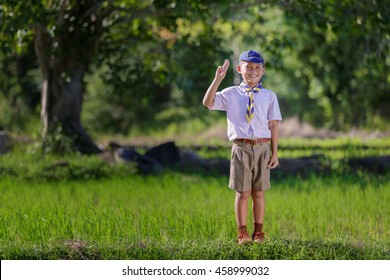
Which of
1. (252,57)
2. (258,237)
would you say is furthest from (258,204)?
(252,57)

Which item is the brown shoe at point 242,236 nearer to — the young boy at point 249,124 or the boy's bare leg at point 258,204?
the young boy at point 249,124

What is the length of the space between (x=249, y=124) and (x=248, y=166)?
1.05 ft

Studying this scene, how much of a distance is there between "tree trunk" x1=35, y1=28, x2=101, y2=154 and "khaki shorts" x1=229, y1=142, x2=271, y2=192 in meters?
8.24

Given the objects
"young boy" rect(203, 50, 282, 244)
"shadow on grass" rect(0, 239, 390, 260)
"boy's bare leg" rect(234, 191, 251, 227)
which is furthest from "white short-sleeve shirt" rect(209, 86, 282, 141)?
"shadow on grass" rect(0, 239, 390, 260)

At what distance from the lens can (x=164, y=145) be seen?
13812 mm

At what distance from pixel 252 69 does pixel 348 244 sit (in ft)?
5.19

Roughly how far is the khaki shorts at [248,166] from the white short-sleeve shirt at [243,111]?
10cm

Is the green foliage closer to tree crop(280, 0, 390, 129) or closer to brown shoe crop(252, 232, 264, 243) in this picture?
tree crop(280, 0, 390, 129)

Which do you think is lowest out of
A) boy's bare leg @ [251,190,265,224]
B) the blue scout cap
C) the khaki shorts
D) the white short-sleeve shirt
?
boy's bare leg @ [251,190,265,224]

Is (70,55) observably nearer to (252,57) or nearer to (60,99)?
(60,99)

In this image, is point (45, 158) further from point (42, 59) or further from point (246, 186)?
point (246, 186)

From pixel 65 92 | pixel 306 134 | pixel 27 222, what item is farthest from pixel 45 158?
pixel 306 134

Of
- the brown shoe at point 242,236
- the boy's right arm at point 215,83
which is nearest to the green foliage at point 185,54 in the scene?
the boy's right arm at point 215,83

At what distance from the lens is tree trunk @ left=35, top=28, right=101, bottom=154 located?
13898mm
